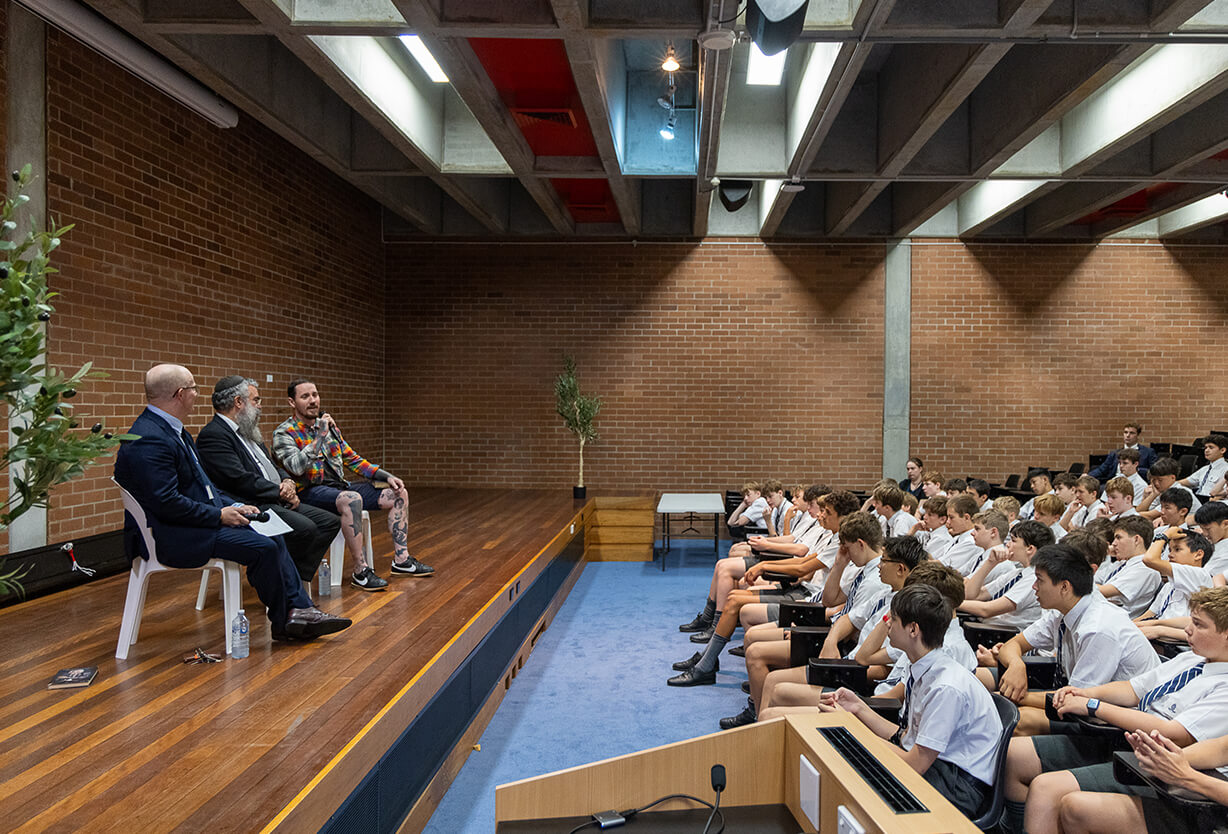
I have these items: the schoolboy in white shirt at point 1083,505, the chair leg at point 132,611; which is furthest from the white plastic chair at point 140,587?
the schoolboy in white shirt at point 1083,505

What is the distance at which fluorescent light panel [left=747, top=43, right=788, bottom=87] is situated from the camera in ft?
21.7

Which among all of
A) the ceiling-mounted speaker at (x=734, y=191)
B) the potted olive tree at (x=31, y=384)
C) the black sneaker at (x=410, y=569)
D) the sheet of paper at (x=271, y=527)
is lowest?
the black sneaker at (x=410, y=569)

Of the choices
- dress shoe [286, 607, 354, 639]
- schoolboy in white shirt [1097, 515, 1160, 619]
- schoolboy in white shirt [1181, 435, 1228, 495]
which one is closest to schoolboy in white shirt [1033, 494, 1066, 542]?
schoolboy in white shirt [1097, 515, 1160, 619]

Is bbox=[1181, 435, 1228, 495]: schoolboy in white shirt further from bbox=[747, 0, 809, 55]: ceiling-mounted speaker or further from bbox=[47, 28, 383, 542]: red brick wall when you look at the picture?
bbox=[47, 28, 383, 542]: red brick wall

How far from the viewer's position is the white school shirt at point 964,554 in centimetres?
458

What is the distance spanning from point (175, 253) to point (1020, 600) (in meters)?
6.29

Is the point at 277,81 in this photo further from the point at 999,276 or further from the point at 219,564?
the point at 999,276

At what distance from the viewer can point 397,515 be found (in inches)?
199

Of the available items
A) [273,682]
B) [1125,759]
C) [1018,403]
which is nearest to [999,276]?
[1018,403]

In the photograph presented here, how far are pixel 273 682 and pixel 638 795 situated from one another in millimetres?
1854

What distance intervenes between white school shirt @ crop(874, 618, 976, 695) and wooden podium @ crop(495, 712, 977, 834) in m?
0.86

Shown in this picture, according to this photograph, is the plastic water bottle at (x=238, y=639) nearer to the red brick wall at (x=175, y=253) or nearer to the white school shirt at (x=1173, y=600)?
the red brick wall at (x=175, y=253)

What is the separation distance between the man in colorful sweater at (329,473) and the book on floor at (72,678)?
161 cm

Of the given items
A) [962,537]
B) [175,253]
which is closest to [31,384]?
[962,537]
